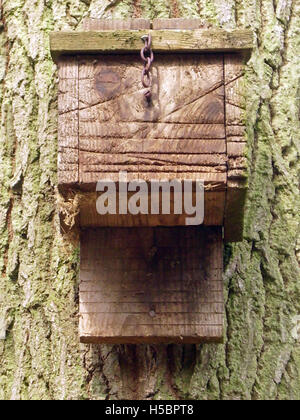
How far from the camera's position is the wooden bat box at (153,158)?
177cm

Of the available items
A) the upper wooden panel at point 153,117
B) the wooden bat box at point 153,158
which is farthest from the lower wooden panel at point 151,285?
the upper wooden panel at point 153,117

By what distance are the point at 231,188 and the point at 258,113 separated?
66 cm

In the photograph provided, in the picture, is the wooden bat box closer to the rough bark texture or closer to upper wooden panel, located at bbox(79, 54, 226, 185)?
upper wooden panel, located at bbox(79, 54, 226, 185)

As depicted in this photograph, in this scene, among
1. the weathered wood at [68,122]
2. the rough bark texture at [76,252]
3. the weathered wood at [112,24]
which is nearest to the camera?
the weathered wood at [68,122]

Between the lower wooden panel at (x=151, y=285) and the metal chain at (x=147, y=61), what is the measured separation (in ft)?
1.19

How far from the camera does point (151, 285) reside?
1.97 meters

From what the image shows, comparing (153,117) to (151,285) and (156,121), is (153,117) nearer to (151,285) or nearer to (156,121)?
(156,121)

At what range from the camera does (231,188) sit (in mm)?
1774

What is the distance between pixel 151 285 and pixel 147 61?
1.74 feet

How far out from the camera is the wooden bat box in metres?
1.77

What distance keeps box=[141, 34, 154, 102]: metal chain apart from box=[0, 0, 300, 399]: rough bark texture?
1.74ft

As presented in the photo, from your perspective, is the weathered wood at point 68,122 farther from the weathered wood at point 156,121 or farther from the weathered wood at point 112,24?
the weathered wood at point 112,24

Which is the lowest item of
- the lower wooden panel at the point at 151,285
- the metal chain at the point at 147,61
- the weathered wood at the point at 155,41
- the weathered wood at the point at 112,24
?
the lower wooden panel at the point at 151,285

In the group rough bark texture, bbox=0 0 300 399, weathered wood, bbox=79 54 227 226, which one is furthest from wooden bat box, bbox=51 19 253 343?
rough bark texture, bbox=0 0 300 399
